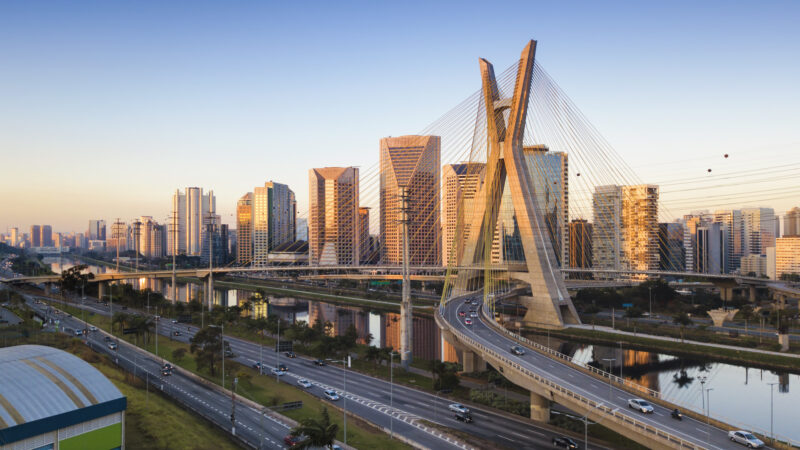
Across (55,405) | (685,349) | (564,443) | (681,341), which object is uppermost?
(55,405)

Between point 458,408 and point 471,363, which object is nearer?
point 458,408

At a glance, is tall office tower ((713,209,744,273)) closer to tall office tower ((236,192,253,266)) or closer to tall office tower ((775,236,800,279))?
tall office tower ((775,236,800,279))

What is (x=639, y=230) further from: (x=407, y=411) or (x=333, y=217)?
(x=407, y=411)

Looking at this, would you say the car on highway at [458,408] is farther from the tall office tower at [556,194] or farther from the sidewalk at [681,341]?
the tall office tower at [556,194]

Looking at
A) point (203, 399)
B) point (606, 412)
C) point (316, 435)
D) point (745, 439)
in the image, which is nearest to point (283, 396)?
point (203, 399)

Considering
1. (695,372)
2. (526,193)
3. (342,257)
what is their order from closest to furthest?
1. (695,372)
2. (526,193)
3. (342,257)

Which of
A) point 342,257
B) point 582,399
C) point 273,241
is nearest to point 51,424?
point 582,399

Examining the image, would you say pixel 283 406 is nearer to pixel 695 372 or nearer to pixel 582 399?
pixel 582 399
